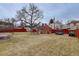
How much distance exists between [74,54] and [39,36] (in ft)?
1.25

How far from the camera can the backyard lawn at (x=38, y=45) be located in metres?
2.67

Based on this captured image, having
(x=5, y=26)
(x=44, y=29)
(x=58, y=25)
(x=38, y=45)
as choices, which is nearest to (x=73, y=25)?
(x=58, y=25)

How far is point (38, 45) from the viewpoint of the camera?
8.82 feet

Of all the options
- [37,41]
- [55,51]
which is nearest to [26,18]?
[37,41]

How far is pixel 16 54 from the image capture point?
2666 millimetres

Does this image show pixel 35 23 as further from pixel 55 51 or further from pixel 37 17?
pixel 55 51

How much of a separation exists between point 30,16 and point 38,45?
29 cm

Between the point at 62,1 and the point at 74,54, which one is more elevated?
the point at 62,1

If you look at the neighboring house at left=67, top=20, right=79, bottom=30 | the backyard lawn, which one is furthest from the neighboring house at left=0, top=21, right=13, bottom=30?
the neighboring house at left=67, top=20, right=79, bottom=30

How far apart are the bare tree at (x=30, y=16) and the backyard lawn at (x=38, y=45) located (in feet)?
0.32

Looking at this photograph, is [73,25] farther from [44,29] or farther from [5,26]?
[5,26]

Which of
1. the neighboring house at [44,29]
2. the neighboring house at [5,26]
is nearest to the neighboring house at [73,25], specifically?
the neighboring house at [44,29]

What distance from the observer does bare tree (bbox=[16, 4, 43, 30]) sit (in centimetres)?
268

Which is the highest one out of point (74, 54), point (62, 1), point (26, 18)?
point (62, 1)
